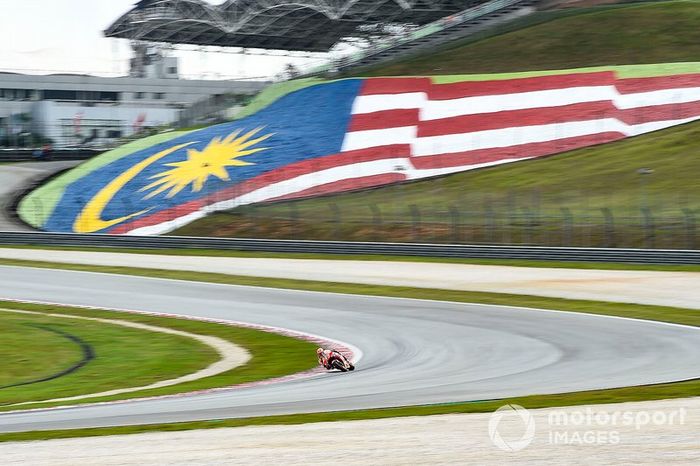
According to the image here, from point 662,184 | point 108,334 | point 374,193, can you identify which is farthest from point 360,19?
point 108,334

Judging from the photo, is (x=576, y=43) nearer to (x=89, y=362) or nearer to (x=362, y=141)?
(x=362, y=141)

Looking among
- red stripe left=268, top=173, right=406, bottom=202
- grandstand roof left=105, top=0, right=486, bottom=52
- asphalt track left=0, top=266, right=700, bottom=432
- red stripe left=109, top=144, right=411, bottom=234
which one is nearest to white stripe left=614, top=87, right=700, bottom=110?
red stripe left=109, top=144, right=411, bottom=234

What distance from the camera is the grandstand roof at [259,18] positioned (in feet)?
245

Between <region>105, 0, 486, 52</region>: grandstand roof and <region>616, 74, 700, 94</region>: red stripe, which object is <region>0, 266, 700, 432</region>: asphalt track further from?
<region>105, 0, 486, 52</region>: grandstand roof

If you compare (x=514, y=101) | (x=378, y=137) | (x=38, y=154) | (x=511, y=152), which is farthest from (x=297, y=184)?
(x=38, y=154)

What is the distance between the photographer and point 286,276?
102 ft

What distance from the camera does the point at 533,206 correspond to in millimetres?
36875

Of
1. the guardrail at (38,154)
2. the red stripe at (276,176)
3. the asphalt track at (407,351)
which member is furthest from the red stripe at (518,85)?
the asphalt track at (407,351)

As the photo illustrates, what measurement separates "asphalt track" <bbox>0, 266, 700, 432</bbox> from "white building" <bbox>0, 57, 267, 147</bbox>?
45.3m

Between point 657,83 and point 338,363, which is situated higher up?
point 657,83

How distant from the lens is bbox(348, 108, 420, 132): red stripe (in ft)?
168

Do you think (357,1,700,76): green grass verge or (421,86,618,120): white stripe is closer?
(421,86,618,120): white stripe

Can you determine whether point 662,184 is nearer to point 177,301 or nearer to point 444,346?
point 177,301

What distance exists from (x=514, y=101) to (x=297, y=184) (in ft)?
45.3
